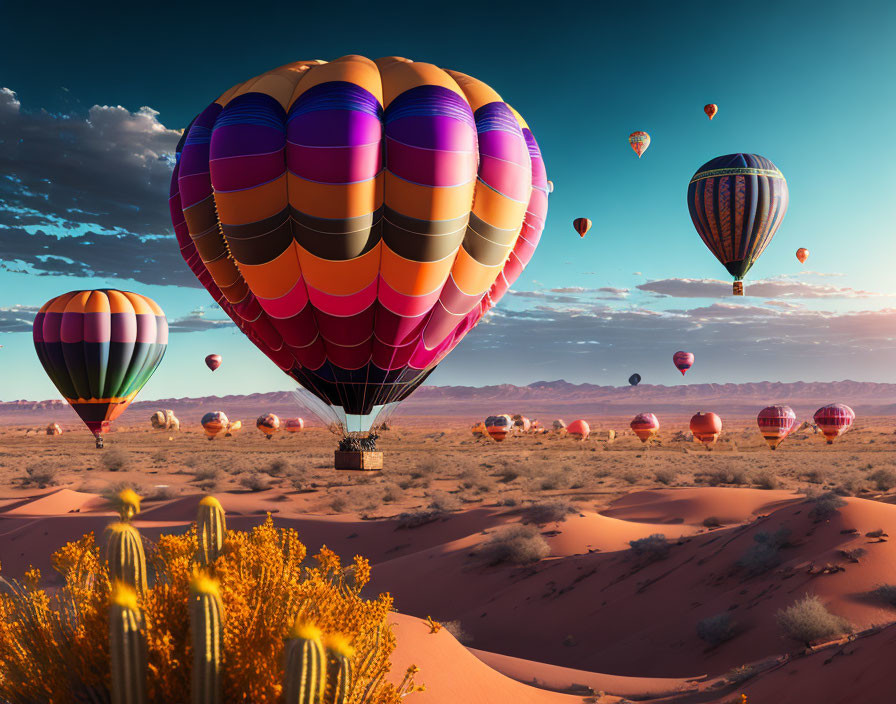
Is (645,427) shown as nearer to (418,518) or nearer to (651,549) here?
(418,518)

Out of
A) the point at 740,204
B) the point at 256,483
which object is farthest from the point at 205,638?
the point at 256,483

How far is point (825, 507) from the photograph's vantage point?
15742 millimetres

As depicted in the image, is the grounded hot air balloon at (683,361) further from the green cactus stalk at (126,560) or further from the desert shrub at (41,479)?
Answer: the green cactus stalk at (126,560)

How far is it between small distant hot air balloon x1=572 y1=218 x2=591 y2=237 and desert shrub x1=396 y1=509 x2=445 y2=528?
25.2m

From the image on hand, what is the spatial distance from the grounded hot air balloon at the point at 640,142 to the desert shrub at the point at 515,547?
30902 millimetres

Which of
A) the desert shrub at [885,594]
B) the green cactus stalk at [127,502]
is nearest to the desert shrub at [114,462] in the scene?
the green cactus stalk at [127,502]

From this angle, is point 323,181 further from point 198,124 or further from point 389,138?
point 198,124

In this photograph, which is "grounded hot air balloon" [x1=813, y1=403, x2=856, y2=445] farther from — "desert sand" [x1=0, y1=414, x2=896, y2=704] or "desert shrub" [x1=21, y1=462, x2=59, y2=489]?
"desert shrub" [x1=21, y1=462, x2=59, y2=489]

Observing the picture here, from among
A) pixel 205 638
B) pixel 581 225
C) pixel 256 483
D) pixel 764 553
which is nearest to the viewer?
pixel 205 638

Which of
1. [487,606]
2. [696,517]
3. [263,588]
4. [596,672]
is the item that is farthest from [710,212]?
[263,588]

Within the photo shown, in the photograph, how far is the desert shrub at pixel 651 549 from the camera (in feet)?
55.8

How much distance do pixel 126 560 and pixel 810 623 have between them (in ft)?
34.4

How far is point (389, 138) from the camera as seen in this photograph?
14414 millimetres

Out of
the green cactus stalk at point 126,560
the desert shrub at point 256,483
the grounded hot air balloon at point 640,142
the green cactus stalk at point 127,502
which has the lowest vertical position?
the desert shrub at point 256,483
